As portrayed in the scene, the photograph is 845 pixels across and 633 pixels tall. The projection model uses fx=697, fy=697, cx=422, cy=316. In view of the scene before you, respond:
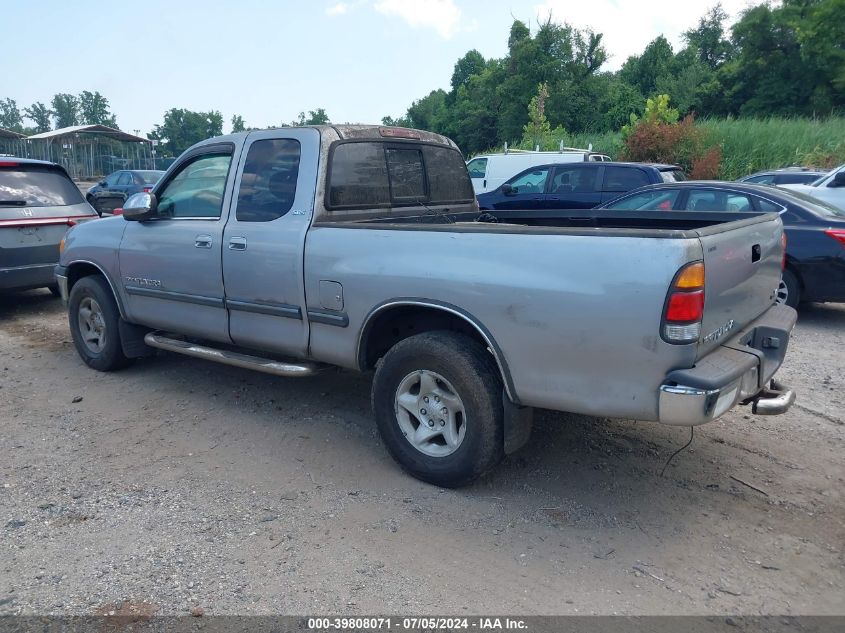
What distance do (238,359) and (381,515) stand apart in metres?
1.70

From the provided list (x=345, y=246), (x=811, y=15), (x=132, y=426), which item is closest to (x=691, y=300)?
(x=345, y=246)

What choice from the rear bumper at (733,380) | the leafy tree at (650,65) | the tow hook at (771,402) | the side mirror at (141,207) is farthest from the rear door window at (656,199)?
the leafy tree at (650,65)

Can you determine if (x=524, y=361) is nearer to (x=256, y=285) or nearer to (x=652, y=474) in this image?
(x=652, y=474)

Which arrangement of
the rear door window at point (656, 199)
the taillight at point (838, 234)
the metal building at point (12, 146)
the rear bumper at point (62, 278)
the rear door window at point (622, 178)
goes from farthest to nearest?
the metal building at point (12, 146)
the rear door window at point (622, 178)
the rear door window at point (656, 199)
the taillight at point (838, 234)
the rear bumper at point (62, 278)

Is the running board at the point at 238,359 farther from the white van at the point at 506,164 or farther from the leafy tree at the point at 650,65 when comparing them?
the leafy tree at the point at 650,65

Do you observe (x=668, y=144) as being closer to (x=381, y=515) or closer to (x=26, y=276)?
(x=26, y=276)

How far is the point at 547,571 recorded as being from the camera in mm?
3162

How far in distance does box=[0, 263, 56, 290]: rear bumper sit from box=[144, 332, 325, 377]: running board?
3.11 metres

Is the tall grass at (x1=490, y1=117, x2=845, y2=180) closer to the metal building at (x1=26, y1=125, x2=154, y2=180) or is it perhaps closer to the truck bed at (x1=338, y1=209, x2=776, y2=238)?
the truck bed at (x1=338, y1=209, x2=776, y2=238)

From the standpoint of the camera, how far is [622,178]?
1215 cm

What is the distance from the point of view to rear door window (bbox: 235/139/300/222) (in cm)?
456

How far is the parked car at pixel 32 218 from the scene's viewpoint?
25.2 feet

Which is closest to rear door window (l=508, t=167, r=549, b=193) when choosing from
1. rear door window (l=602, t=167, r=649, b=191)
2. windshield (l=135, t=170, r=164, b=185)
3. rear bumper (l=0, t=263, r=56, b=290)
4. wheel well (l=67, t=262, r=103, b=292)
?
rear door window (l=602, t=167, r=649, b=191)

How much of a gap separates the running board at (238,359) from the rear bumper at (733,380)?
230 cm
